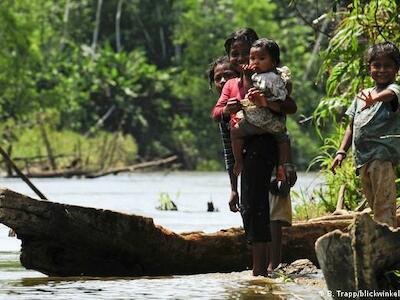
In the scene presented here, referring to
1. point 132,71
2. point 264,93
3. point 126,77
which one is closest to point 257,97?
point 264,93

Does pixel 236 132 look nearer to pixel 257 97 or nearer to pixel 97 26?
Answer: pixel 257 97

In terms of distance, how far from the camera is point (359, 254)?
18.1 ft

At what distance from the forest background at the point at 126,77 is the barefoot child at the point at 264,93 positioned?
21.7 metres

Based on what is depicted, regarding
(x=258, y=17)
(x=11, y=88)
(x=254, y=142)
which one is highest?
(x=258, y=17)

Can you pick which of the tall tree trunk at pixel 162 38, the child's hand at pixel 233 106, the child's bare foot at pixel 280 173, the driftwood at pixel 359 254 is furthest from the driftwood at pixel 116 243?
the tall tree trunk at pixel 162 38

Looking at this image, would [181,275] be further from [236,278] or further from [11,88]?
[11,88]

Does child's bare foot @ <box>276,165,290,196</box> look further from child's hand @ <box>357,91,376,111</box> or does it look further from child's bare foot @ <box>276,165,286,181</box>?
child's hand @ <box>357,91,376,111</box>

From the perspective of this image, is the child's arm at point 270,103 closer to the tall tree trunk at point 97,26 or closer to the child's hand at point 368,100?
the child's hand at point 368,100

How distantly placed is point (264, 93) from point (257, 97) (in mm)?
46

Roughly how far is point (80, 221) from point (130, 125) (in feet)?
111

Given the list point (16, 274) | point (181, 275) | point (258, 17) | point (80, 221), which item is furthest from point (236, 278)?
point (258, 17)

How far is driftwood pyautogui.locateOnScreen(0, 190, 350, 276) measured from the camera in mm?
6992

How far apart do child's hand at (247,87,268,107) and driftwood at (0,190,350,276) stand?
3.30 ft

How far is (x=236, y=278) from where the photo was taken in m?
7.19
